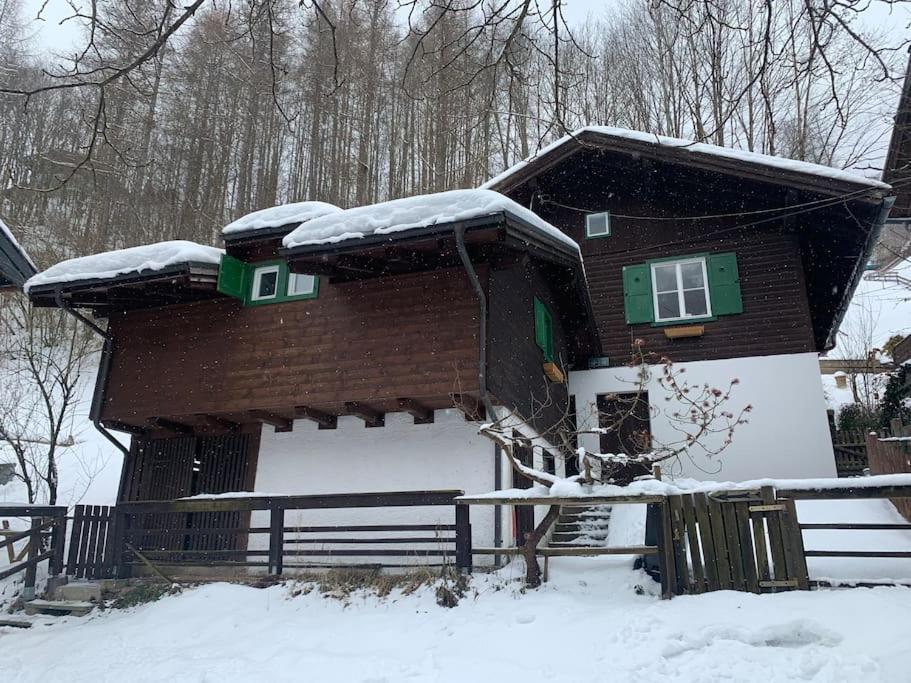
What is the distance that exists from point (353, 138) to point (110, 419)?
1970 cm

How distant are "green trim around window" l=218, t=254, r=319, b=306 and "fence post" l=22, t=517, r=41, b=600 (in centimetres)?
451

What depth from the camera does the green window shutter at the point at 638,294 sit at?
14.2 m

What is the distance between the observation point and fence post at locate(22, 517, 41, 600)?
982 cm

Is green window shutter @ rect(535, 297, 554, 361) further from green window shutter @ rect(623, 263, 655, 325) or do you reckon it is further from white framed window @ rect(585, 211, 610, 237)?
white framed window @ rect(585, 211, 610, 237)

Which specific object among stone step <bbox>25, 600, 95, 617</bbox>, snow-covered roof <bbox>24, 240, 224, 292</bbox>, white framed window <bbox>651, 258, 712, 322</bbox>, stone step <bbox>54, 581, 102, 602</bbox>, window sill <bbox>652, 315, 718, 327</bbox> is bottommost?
stone step <bbox>25, 600, 95, 617</bbox>

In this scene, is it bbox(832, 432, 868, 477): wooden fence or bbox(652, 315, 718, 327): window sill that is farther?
bbox(832, 432, 868, 477): wooden fence

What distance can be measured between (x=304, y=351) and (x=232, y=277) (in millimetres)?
1937

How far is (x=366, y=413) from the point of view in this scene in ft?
33.8

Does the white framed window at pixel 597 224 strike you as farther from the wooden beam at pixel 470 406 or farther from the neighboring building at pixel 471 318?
the wooden beam at pixel 470 406

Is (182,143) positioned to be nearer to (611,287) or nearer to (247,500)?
(611,287)

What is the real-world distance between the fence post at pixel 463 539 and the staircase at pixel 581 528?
2.42 metres

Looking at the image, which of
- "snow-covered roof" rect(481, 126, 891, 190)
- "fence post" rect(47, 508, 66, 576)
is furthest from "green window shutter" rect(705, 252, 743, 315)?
"fence post" rect(47, 508, 66, 576)

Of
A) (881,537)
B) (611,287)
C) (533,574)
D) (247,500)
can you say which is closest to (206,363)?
(247,500)

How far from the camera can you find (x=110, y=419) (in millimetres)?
11398
